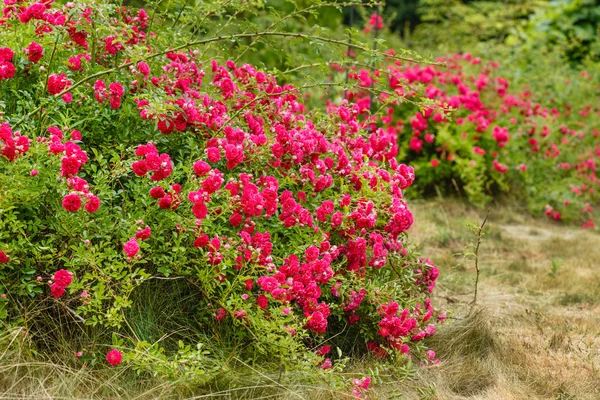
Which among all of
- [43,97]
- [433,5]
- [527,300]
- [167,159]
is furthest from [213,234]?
[433,5]

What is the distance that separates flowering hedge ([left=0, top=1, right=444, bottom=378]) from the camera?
2676 mm

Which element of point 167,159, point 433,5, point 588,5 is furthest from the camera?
point 433,5

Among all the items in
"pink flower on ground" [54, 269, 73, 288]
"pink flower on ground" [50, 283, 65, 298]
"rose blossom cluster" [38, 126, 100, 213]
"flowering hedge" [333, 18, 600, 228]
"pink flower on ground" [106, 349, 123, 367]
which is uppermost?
"rose blossom cluster" [38, 126, 100, 213]

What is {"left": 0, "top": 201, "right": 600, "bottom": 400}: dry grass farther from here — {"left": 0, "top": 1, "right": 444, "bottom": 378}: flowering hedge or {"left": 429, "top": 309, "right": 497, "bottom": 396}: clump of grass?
{"left": 0, "top": 1, "right": 444, "bottom": 378}: flowering hedge

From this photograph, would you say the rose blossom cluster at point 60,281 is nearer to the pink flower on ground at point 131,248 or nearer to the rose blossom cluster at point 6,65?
the pink flower on ground at point 131,248

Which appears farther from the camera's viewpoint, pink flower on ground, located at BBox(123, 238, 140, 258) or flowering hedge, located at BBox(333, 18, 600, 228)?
flowering hedge, located at BBox(333, 18, 600, 228)

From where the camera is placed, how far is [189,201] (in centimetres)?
285

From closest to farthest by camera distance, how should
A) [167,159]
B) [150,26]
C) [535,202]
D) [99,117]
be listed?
[167,159]
[99,117]
[150,26]
[535,202]

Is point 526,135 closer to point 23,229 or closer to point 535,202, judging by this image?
point 535,202

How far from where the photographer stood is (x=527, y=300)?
173 inches

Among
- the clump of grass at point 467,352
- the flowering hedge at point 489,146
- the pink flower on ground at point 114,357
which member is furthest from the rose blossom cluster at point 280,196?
the flowering hedge at point 489,146

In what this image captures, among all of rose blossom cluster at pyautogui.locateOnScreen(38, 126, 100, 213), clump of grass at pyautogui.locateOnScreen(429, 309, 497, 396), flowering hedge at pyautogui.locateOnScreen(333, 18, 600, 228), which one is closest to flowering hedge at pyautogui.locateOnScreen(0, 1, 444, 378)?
rose blossom cluster at pyautogui.locateOnScreen(38, 126, 100, 213)

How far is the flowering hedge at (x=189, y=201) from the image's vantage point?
268cm

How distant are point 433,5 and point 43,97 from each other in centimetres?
1462
